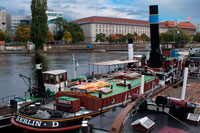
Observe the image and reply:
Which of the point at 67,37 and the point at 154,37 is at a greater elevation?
the point at 67,37

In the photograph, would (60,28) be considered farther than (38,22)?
Yes

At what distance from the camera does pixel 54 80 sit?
653 inches

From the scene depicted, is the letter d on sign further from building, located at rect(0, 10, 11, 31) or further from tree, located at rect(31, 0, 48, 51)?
building, located at rect(0, 10, 11, 31)

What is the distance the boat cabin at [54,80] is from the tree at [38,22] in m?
76.6

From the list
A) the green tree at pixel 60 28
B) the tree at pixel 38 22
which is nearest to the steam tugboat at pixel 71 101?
the tree at pixel 38 22

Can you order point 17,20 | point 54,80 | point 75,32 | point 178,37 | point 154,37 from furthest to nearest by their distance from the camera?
point 17,20
point 75,32
point 178,37
point 154,37
point 54,80

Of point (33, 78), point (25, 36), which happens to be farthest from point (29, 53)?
point (33, 78)

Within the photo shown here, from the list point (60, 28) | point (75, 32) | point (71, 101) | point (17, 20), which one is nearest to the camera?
point (71, 101)

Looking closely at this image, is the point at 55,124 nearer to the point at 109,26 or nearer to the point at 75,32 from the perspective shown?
the point at 75,32

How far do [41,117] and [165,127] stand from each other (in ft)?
22.3

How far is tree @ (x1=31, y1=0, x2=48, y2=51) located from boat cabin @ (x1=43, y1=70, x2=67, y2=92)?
76.6 m

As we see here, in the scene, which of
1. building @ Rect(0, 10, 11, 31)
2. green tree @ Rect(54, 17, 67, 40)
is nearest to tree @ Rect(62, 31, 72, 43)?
green tree @ Rect(54, 17, 67, 40)

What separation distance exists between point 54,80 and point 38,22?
79429mm

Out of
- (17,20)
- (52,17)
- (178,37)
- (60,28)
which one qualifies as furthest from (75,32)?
(178,37)
